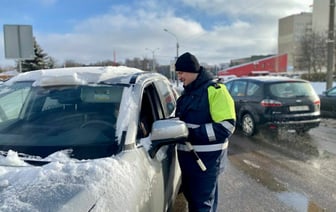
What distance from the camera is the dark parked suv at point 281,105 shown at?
8469 millimetres

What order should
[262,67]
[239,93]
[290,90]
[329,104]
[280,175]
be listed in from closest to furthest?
[280,175] < [290,90] < [239,93] < [329,104] < [262,67]

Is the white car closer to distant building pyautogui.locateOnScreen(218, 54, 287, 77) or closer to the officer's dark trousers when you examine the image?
the officer's dark trousers

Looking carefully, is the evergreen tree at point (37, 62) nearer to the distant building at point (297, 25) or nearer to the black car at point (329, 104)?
the black car at point (329, 104)

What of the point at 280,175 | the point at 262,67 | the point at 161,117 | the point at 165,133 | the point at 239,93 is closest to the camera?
the point at 165,133

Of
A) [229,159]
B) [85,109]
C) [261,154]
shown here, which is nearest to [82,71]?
[85,109]

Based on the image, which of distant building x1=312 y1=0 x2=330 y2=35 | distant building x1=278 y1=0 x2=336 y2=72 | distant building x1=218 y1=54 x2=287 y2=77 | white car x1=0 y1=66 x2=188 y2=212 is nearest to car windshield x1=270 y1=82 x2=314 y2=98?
white car x1=0 y1=66 x2=188 y2=212

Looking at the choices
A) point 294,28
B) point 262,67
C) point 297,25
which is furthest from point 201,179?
point 297,25

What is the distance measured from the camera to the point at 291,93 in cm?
872

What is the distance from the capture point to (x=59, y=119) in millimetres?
2943

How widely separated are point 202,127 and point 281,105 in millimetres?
6026

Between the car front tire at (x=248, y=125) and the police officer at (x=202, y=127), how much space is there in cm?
608

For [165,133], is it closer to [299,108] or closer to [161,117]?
[161,117]

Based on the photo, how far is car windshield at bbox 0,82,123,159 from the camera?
2.57 m

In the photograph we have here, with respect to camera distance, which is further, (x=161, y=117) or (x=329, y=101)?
(x=329, y=101)
